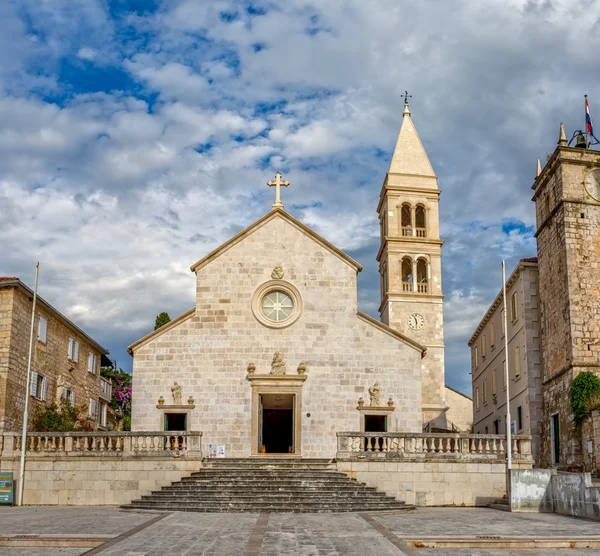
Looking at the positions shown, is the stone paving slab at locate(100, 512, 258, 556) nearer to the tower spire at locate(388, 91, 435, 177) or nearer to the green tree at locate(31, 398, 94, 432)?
the green tree at locate(31, 398, 94, 432)

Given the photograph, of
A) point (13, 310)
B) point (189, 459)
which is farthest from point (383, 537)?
point (13, 310)

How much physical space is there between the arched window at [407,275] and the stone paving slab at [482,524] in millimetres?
22388

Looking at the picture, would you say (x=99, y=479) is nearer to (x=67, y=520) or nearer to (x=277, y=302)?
(x=67, y=520)

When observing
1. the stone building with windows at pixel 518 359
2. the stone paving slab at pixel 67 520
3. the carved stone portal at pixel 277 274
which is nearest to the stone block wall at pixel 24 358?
the stone paving slab at pixel 67 520

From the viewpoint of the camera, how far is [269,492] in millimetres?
21281

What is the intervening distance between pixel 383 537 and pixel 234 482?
864cm

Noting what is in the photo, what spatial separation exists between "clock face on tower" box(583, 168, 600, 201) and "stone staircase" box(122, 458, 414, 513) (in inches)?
631

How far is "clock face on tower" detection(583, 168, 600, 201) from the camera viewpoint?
101 feet

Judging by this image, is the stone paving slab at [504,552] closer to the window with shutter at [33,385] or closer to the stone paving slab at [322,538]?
the stone paving slab at [322,538]

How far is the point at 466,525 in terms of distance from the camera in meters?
16.6

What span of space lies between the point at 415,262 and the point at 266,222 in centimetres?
1567

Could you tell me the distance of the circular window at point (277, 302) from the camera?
28.8m

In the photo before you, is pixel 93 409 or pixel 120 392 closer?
pixel 93 409

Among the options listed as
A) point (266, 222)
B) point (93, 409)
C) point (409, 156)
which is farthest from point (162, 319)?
point (409, 156)
